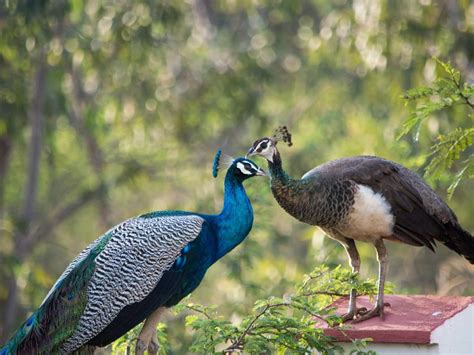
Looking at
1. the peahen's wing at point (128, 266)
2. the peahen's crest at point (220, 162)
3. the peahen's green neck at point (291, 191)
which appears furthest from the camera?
the peahen's green neck at point (291, 191)

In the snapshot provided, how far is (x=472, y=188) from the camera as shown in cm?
1386

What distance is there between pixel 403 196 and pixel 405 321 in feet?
2.47

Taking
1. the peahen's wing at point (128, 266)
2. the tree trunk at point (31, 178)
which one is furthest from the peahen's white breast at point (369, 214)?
the tree trunk at point (31, 178)

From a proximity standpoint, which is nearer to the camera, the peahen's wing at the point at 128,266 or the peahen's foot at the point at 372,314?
the peahen's wing at the point at 128,266

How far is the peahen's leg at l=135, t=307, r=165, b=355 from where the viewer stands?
241 inches

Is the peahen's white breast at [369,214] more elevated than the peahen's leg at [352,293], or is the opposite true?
the peahen's white breast at [369,214]

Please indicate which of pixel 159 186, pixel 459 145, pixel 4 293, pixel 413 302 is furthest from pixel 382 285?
pixel 159 186

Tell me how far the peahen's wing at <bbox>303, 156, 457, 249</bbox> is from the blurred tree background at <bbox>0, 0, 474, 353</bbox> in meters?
4.33

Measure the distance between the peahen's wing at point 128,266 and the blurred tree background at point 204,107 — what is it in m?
5.12

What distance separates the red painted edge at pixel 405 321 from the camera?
595 cm

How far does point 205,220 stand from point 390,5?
7.19 meters

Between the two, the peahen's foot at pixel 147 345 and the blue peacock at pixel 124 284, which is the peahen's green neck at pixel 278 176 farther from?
the peahen's foot at pixel 147 345

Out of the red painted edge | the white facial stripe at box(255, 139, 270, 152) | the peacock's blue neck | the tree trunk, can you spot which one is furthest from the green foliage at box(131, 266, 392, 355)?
the tree trunk

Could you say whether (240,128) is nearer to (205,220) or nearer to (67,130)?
(67,130)
